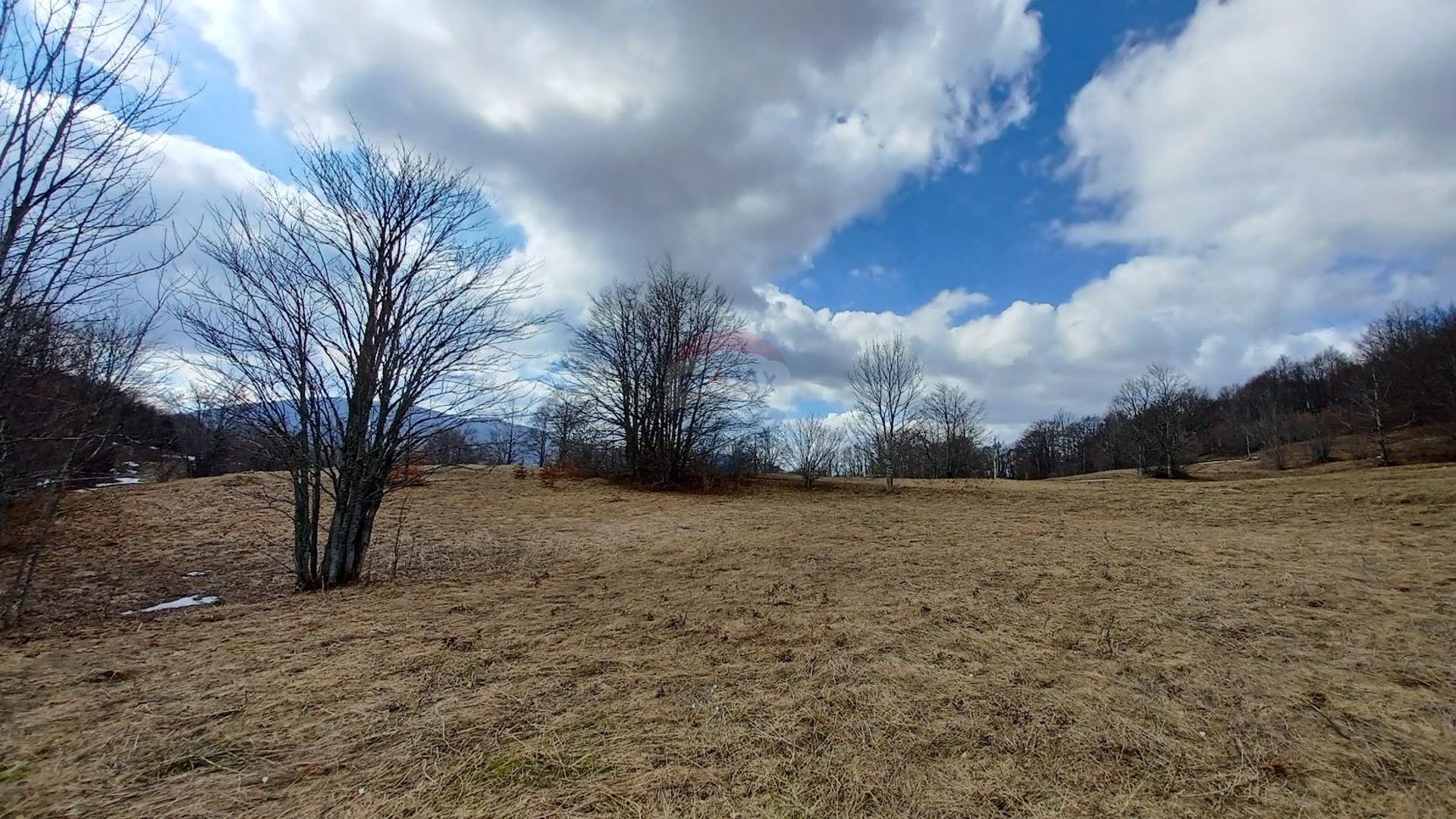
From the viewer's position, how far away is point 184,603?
18.6 feet

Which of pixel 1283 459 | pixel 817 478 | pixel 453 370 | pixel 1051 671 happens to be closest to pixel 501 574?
pixel 453 370

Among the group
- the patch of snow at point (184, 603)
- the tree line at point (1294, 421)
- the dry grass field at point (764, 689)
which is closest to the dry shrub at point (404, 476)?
the dry grass field at point (764, 689)

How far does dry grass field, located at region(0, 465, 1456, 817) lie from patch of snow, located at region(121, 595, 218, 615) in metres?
0.25

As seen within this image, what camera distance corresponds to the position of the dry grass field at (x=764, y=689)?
221 centimetres

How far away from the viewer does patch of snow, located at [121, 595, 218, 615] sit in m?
5.30

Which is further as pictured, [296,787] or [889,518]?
[889,518]

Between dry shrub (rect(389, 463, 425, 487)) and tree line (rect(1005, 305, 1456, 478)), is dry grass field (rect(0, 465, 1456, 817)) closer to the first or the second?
dry shrub (rect(389, 463, 425, 487))

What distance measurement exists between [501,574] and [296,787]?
4441 mm

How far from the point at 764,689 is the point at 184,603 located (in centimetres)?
640

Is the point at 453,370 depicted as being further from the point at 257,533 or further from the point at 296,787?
the point at 257,533

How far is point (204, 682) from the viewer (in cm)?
316

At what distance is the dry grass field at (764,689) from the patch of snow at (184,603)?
253 millimetres

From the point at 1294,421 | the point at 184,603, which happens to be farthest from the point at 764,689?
the point at 1294,421

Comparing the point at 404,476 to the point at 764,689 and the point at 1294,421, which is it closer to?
the point at 764,689
